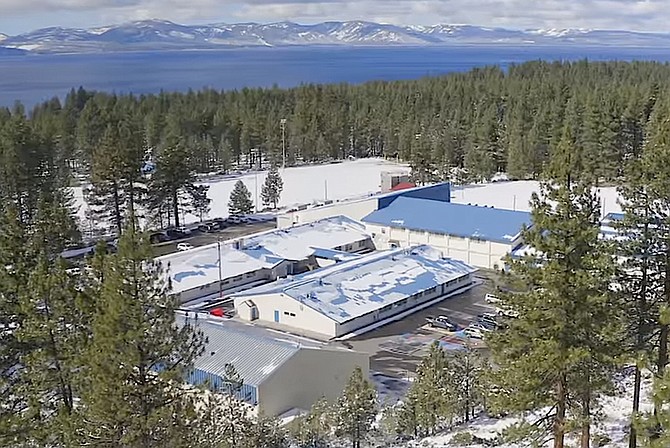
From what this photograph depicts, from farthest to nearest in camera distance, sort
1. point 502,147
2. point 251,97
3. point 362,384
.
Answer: point 251,97
point 502,147
point 362,384

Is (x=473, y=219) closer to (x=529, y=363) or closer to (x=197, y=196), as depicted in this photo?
(x=197, y=196)

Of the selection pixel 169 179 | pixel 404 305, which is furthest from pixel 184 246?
pixel 404 305

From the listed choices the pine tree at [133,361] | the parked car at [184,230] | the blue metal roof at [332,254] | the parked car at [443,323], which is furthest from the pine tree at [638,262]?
the parked car at [184,230]

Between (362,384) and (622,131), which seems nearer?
(362,384)

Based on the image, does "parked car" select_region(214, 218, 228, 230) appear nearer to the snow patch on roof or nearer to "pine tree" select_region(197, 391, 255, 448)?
the snow patch on roof

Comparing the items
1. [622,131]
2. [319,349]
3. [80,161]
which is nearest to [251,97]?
[80,161]

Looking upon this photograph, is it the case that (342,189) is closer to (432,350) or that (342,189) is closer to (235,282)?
(235,282)

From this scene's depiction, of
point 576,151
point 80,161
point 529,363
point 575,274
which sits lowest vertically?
point 80,161
